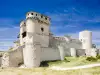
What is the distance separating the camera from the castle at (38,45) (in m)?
35.0

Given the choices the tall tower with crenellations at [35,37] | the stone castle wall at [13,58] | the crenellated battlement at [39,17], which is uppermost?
the crenellated battlement at [39,17]

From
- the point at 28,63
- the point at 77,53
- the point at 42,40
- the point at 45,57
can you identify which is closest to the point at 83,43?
the point at 77,53

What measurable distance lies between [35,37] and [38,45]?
353 centimetres

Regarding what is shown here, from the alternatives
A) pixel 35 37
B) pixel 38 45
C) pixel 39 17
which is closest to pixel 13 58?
pixel 38 45

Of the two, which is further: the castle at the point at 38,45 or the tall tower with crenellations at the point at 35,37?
the castle at the point at 38,45

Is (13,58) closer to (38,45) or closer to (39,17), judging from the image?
(38,45)

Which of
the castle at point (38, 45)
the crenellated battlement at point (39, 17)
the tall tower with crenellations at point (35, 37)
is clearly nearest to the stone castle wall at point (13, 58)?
the castle at point (38, 45)

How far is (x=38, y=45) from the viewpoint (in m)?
35.8

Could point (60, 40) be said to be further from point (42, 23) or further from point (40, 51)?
point (40, 51)

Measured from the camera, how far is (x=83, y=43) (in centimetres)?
5488

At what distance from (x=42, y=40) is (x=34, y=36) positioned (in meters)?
4.71

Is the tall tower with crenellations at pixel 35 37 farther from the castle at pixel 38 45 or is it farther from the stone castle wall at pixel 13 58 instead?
the stone castle wall at pixel 13 58

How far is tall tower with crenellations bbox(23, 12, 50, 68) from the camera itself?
34625 mm

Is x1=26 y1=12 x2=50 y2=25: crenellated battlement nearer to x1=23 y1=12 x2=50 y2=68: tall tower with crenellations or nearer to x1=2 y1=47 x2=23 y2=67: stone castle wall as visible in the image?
x1=23 y1=12 x2=50 y2=68: tall tower with crenellations
